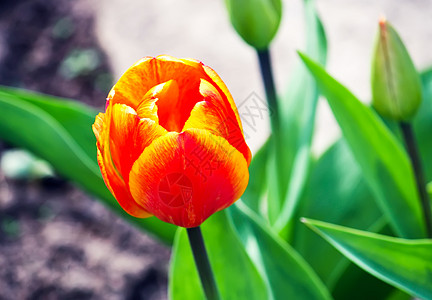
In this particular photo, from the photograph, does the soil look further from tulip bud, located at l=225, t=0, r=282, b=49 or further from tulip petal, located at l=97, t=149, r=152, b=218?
tulip petal, located at l=97, t=149, r=152, b=218

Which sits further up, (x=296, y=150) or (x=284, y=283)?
(x=296, y=150)

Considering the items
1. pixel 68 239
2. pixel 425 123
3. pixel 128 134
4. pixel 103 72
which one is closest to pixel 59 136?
pixel 128 134

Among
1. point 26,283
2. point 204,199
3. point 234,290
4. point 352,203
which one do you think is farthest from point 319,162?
point 26,283

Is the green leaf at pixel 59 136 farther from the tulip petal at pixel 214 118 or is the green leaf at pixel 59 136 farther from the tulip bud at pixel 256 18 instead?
the tulip petal at pixel 214 118

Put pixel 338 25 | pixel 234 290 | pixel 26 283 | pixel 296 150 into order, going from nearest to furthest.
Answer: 1. pixel 234 290
2. pixel 296 150
3. pixel 26 283
4. pixel 338 25

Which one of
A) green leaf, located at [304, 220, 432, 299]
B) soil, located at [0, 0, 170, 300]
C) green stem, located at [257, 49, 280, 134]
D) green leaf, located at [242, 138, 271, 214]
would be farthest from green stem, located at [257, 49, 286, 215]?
soil, located at [0, 0, 170, 300]

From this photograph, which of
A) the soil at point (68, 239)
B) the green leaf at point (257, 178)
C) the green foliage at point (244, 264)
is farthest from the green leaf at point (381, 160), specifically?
the soil at point (68, 239)

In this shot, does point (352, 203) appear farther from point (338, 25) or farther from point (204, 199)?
point (338, 25)
